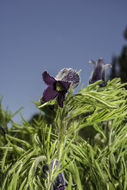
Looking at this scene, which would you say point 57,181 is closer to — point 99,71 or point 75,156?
point 75,156

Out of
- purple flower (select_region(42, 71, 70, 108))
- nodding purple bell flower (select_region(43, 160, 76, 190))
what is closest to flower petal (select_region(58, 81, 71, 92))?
purple flower (select_region(42, 71, 70, 108))

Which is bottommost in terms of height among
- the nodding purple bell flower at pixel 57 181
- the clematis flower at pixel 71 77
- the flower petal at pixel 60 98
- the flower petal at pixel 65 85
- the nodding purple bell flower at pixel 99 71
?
the nodding purple bell flower at pixel 57 181

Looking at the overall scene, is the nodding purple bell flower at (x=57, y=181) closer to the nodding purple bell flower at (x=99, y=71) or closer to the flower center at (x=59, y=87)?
the flower center at (x=59, y=87)

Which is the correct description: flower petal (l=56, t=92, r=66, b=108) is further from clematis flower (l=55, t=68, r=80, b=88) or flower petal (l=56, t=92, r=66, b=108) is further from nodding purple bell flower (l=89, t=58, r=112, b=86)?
nodding purple bell flower (l=89, t=58, r=112, b=86)

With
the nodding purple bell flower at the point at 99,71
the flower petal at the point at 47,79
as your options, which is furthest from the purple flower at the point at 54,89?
the nodding purple bell flower at the point at 99,71

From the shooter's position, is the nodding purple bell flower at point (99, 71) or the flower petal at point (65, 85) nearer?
the flower petal at point (65, 85)

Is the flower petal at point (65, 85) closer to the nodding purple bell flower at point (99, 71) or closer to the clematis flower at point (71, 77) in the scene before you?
the clematis flower at point (71, 77)

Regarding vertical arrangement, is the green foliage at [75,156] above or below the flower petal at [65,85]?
below

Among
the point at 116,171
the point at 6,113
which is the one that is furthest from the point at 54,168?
the point at 6,113

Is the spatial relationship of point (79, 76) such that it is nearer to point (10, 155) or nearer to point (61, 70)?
point (61, 70)
